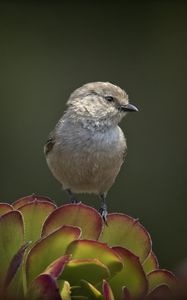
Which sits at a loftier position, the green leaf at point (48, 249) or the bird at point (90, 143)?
the green leaf at point (48, 249)

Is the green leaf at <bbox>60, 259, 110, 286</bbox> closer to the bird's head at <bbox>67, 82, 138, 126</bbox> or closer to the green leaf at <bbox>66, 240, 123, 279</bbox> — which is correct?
the green leaf at <bbox>66, 240, 123, 279</bbox>

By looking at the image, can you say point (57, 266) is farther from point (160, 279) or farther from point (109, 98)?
point (109, 98)

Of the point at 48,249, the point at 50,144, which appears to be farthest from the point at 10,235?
the point at 50,144

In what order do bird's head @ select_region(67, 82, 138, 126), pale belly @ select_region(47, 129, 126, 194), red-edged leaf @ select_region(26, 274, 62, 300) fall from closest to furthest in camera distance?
red-edged leaf @ select_region(26, 274, 62, 300) → pale belly @ select_region(47, 129, 126, 194) → bird's head @ select_region(67, 82, 138, 126)

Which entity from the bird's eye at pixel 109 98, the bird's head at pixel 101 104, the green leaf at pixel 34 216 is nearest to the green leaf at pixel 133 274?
the green leaf at pixel 34 216

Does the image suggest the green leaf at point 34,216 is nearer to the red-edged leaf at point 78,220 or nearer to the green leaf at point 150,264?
the red-edged leaf at point 78,220

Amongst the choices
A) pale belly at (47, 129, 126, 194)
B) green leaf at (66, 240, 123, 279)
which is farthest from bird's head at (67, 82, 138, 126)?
green leaf at (66, 240, 123, 279)
